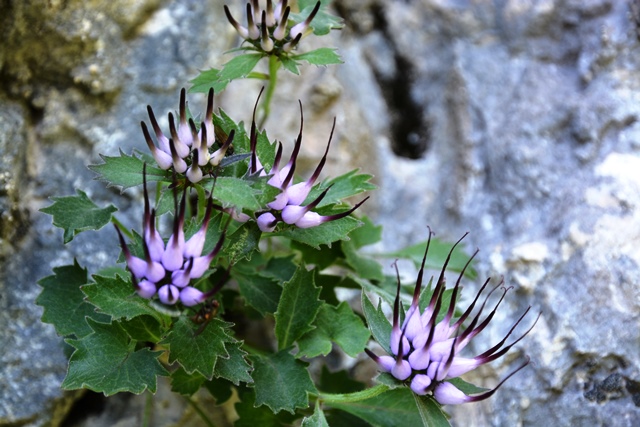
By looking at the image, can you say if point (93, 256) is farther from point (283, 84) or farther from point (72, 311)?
point (283, 84)

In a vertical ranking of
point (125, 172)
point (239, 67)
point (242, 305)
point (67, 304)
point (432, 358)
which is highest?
point (239, 67)

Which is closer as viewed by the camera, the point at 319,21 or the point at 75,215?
the point at 75,215

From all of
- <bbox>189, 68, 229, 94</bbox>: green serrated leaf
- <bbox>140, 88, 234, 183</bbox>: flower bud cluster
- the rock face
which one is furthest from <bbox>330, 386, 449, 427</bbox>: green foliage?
<bbox>189, 68, 229, 94</bbox>: green serrated leaf

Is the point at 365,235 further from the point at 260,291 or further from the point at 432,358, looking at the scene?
the point at 432,358

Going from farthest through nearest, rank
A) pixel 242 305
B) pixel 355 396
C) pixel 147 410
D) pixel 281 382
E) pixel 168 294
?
pixel 242 305
pixel 147 410
pixel 281 382
pixel 355 396
pixel 168 294

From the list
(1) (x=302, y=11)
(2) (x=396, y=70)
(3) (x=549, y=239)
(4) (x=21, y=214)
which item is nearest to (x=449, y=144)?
(2) (x=396, y=70)

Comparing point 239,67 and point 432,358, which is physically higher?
point 239,67

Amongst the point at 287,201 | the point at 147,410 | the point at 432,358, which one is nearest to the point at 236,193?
the point at 287,201

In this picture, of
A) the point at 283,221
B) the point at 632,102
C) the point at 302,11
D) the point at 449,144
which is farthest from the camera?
the point at 449,144
